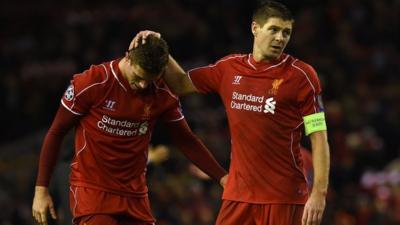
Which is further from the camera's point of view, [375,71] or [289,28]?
[375,71]

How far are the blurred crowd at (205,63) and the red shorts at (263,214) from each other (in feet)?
14.0

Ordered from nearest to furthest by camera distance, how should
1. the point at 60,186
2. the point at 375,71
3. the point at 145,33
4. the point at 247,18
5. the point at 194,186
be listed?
the point at 145,33 → the point at 60,186 → the point at 194,186 → the point at 375,71 → the point at 247,18

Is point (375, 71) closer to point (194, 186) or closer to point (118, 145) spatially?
point (194, 186)

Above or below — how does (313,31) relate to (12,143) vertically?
above

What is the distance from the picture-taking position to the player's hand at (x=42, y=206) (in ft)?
19.8

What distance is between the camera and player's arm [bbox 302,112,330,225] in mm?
5895

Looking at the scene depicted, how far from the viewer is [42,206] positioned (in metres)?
6.05

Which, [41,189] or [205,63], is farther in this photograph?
[205,63]

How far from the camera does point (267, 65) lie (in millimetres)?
6297

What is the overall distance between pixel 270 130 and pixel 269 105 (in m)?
0.15

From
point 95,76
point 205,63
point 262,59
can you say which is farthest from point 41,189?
point 205,63

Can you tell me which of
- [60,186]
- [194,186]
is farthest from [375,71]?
[60,186]

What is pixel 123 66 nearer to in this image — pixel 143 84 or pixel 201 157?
pixel 143 84

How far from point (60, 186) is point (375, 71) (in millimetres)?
7835
